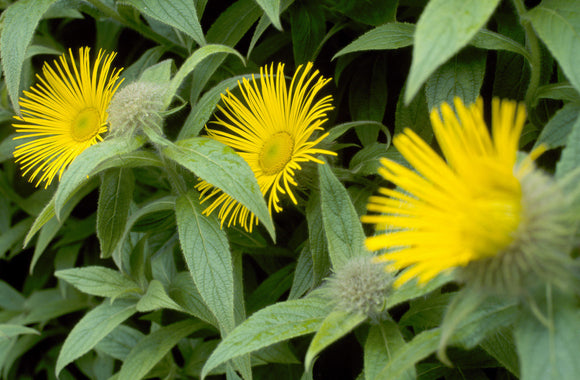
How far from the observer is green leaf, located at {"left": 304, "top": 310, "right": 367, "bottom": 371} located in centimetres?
75

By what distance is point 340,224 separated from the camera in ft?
3.08

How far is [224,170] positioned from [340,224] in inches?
8.9

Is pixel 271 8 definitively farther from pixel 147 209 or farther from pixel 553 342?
pixel 553 342

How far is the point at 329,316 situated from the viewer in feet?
2.67

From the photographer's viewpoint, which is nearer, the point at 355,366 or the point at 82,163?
the point at 82,163

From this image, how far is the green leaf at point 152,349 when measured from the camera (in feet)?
4.00

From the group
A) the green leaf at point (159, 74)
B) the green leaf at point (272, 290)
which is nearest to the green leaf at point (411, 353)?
the green leaf at point (272, 290)

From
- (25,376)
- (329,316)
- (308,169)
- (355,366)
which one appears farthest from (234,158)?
(25,376)

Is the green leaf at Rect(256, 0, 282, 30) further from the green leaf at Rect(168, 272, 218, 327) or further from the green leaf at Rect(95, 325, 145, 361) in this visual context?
the green leaf at Rect(95, 325, 145, 361)

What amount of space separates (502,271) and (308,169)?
57 centimetres

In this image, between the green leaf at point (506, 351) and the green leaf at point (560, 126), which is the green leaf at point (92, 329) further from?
→ the green leaf at point (560, 126)

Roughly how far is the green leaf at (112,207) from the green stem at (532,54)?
874 millimetres

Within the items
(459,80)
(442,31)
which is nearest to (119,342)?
(459,80)

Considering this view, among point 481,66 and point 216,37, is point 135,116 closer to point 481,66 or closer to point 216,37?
point 216,37
